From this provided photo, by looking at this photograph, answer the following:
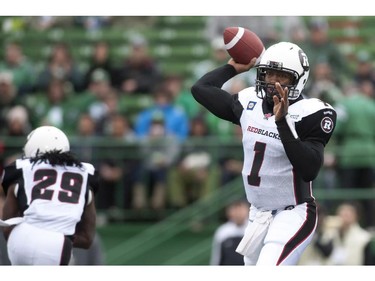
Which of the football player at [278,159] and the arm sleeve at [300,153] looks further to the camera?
the football player at [278,159]

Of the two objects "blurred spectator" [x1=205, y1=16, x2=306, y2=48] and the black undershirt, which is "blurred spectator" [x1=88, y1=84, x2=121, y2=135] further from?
the black undershirt

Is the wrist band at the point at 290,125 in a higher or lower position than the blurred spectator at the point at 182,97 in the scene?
lower

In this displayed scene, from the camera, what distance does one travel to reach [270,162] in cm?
741

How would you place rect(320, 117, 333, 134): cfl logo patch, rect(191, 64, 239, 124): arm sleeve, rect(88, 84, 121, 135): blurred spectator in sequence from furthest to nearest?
rect(88, 84, 121, 135): blurred spectator → rect(191, 64, 239, 124): arm sleeve → rect(320, 117, 333, 134): cfl logo patch

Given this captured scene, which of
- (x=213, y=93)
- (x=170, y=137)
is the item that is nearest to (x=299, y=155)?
(x=213, y=93)

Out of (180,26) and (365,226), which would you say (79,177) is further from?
(180,26)

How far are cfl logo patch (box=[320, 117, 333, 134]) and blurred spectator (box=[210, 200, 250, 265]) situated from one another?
3.32 meters

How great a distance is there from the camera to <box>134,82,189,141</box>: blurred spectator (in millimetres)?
13680

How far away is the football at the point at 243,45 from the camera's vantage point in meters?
7.82

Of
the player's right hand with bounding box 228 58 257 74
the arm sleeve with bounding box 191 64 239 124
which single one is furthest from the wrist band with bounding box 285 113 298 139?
the player's right hand with bounding box 228 58 257 74

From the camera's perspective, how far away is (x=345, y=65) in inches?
604

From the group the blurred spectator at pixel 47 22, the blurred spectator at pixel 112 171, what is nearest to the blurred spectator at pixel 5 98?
the blurred spectator at pixel 112 171

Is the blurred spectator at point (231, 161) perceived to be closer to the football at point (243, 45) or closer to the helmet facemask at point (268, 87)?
the football at point (243, 45)

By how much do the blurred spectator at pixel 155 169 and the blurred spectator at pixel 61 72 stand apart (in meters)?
2.20
